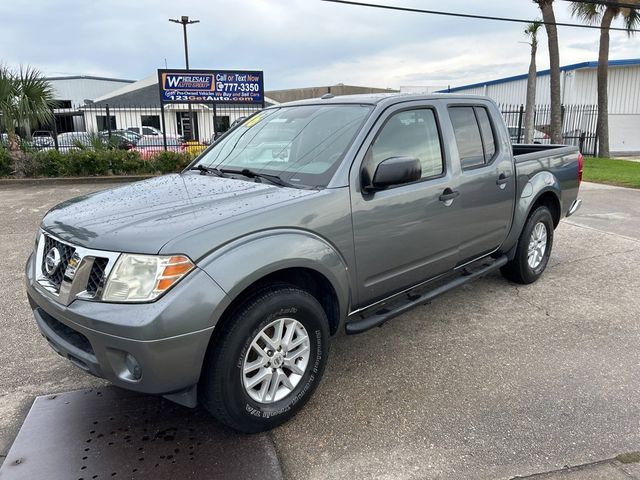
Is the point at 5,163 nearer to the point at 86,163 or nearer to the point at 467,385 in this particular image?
the point at 86,163

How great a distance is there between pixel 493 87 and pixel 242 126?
32294 mm

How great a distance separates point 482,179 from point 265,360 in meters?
2.40

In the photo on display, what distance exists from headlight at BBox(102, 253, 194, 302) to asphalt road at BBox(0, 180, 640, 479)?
1.12m

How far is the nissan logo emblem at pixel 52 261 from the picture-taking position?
269 cm

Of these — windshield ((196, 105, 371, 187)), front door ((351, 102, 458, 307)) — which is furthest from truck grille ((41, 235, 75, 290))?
front door ((351, 102, 458, 307))

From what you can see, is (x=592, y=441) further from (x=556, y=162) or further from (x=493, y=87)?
(x=493, y=87)

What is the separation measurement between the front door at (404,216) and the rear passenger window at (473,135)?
297 millimetres

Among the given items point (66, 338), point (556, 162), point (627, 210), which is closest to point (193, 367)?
point (66, 338)

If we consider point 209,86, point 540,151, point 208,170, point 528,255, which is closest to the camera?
point 208,170

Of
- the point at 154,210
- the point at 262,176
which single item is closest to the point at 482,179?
the point at 262,176

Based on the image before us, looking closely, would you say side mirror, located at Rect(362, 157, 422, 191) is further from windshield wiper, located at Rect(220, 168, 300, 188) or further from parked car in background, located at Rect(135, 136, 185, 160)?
parked car in background, located at Rect(135, 136, 185, 160)

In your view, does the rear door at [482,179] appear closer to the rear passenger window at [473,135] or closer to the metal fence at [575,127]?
the rear passenger window at [473,135]

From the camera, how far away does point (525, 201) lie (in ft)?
15.4

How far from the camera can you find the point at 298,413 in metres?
3.03
